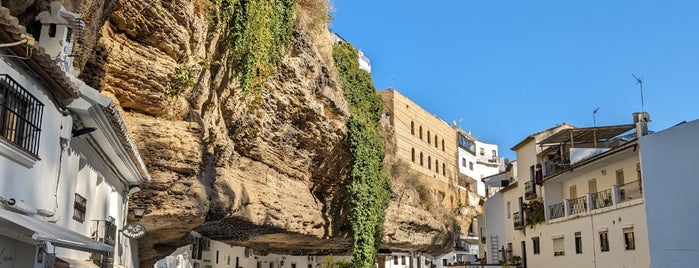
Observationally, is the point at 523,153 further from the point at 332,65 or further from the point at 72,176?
the point at 72,176

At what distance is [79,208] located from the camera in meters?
11.4

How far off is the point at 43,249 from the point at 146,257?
1110cm

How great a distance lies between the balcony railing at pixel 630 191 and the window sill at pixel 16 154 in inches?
903

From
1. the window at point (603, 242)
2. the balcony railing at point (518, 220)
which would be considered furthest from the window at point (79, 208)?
the balcony railing at point (518, 220)

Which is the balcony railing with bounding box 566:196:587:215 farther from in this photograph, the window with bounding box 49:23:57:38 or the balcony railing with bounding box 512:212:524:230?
the window with bounding box 49:23:57:38

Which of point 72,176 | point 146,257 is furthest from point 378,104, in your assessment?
point 72,176

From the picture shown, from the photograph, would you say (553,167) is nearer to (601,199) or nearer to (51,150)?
(601,199)

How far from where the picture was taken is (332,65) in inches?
1294

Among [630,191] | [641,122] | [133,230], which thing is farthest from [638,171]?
[133,230]

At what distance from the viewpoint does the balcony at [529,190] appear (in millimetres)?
35500

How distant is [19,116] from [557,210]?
1138 inches

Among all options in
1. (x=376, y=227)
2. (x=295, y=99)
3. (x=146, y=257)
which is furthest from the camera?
(x=376, y=227)

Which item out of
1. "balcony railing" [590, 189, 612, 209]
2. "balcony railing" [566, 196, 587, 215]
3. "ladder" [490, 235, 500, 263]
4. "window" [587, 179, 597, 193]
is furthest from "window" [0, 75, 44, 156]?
"ladder" [490, 235, 500, 263]

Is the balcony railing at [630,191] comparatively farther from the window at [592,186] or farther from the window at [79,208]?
the window at [79,208]
